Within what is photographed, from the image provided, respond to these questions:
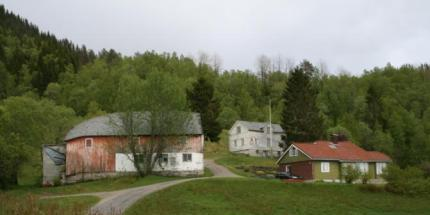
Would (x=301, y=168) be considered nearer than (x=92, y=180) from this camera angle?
No

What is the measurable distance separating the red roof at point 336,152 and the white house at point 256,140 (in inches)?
937

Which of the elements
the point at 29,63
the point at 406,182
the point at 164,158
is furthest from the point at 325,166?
the point at 29,63

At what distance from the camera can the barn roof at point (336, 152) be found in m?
58.3

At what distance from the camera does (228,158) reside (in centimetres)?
7325

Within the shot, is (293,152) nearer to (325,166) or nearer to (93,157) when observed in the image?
(325,166)

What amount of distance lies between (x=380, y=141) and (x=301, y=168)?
3609 cm

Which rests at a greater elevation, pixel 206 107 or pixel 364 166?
pixel 206 107

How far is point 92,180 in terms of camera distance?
53.0 meters

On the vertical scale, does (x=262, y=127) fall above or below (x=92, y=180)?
above

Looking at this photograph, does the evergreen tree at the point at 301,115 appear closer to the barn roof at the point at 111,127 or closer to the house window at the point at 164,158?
the barn roof at the point at 111,127

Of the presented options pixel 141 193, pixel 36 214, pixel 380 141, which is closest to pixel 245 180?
pixel 141 193

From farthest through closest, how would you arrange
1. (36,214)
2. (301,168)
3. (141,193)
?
(301,168)
(141,193)
(36,214)

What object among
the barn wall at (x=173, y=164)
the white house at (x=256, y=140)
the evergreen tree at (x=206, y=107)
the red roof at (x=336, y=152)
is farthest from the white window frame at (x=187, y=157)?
the white house at (x=256, y=140)

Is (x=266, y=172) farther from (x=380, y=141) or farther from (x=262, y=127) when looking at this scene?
(x=380, y=141)
